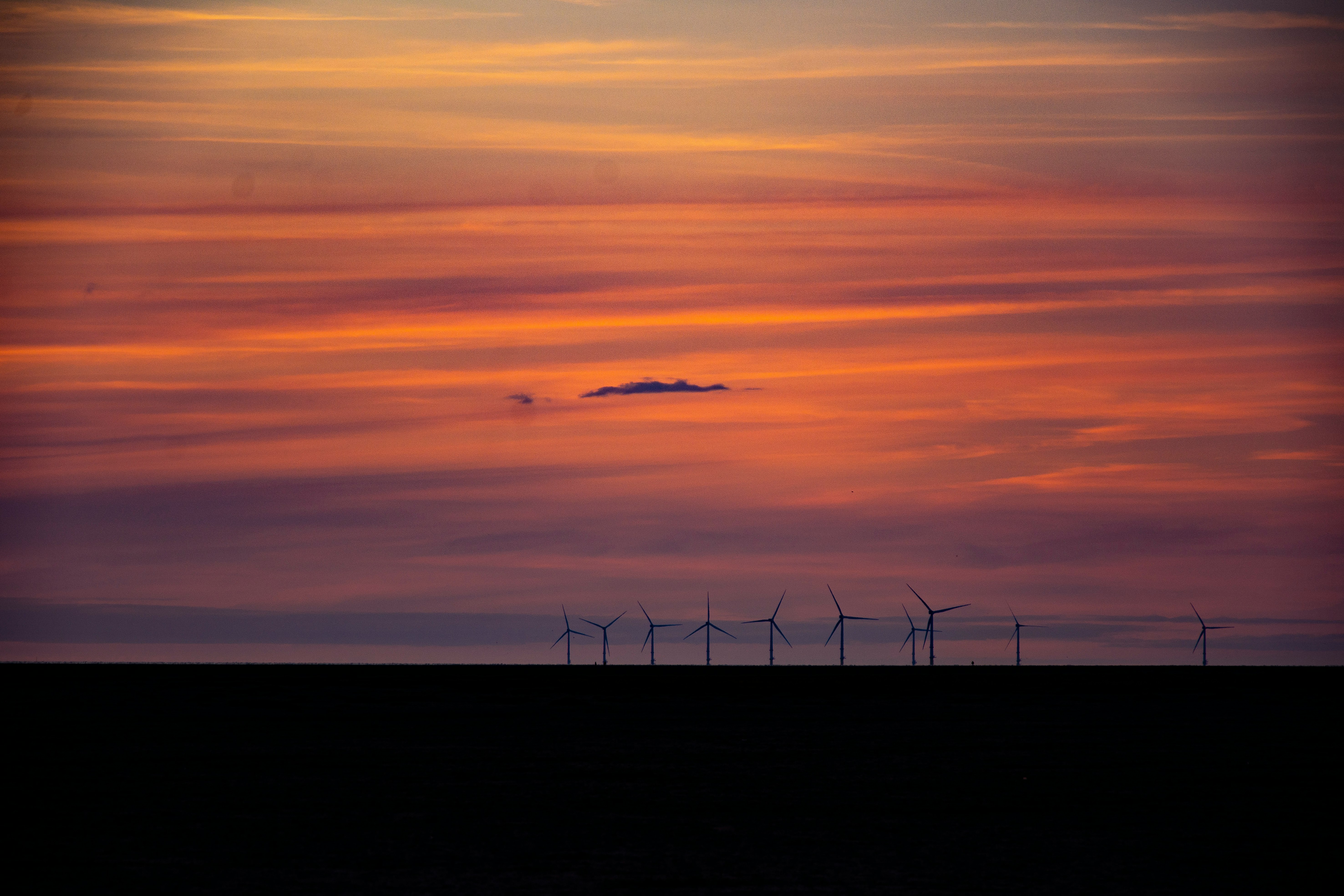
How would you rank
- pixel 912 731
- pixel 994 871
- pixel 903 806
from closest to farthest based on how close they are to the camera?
1. pixel 994 871
2. pixel 903 806
3. pixel 912 731

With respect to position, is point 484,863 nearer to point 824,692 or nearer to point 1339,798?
point 1339,798

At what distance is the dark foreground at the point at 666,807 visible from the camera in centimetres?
3238

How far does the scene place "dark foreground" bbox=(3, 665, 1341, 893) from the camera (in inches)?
1275

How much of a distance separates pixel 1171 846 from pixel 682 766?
2559cm

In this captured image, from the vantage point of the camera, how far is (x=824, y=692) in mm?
182375

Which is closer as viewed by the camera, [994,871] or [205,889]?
[205,889]

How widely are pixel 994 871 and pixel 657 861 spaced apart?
7.98 m

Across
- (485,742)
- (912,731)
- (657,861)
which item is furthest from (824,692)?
(657,861)

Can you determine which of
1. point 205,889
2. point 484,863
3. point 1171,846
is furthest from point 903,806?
point 205,889

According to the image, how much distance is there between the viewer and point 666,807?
45094 mm

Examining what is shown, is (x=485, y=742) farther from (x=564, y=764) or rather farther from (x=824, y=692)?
(x=824, y=692)

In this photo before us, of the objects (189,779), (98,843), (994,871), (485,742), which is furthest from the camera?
(485,742)

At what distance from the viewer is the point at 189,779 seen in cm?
5281

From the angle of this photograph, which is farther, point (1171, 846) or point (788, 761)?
point (788, 761)
